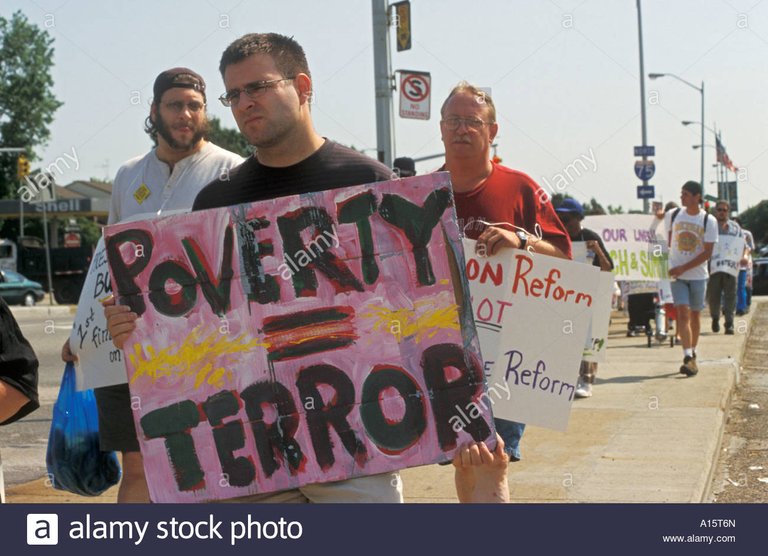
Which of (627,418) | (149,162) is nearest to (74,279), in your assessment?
(627,418)

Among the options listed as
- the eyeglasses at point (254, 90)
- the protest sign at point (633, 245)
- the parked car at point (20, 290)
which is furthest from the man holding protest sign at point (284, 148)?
the parked car at point (20, 290)

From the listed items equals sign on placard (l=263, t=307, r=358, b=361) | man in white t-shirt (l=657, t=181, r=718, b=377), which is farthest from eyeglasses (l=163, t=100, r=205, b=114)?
man in white t-shirt (l=657, t=181, r=718, b=377)

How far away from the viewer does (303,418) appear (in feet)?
10.2

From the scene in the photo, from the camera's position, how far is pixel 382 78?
12.3m

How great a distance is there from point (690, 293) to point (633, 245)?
3127mm

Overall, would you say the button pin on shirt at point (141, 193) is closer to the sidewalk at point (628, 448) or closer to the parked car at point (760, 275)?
the sidewalk at point (628, 448)

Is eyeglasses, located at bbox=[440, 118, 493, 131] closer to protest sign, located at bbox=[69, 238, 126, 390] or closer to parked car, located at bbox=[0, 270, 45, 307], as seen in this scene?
protest sign, located at bbox=[69, 238, 126, 390]

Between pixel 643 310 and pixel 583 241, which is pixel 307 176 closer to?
pixel 583 241

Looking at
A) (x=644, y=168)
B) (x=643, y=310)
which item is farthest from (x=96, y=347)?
(x=644, y=168)

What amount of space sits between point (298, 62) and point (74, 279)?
36.2 metres

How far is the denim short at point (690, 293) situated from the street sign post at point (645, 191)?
724 inches

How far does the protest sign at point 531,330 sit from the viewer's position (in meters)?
4.33
